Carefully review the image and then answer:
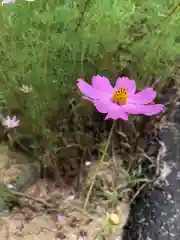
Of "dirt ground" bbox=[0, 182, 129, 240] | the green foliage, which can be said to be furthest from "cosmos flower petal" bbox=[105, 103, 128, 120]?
"dirt ground" bbox=[0, 182, 129, 240]

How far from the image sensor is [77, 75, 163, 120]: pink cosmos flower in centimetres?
61

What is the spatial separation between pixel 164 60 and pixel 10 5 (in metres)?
0.33

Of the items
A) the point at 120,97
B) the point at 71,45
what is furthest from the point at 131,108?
the point at 71,45

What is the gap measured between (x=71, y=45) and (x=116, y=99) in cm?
24

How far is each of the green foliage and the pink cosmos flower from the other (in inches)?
6.9

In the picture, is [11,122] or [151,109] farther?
[11,122]

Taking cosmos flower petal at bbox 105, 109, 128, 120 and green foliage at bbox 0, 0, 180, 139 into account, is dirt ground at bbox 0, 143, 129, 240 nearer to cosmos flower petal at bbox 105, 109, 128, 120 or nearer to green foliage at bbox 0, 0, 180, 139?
green foliage at bbox 0, 0, 180, 139

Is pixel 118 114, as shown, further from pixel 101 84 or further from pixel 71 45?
pixel 71 45

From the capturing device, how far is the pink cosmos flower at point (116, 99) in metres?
0.61

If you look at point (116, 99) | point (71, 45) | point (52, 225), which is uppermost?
point (71, 45)

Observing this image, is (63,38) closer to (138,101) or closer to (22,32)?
(22,32)

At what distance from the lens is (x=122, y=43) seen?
2.85ft

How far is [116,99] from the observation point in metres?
0.64

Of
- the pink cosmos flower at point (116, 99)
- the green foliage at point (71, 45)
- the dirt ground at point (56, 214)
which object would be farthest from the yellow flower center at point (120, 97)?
the dirt ground at point (56, 214)
